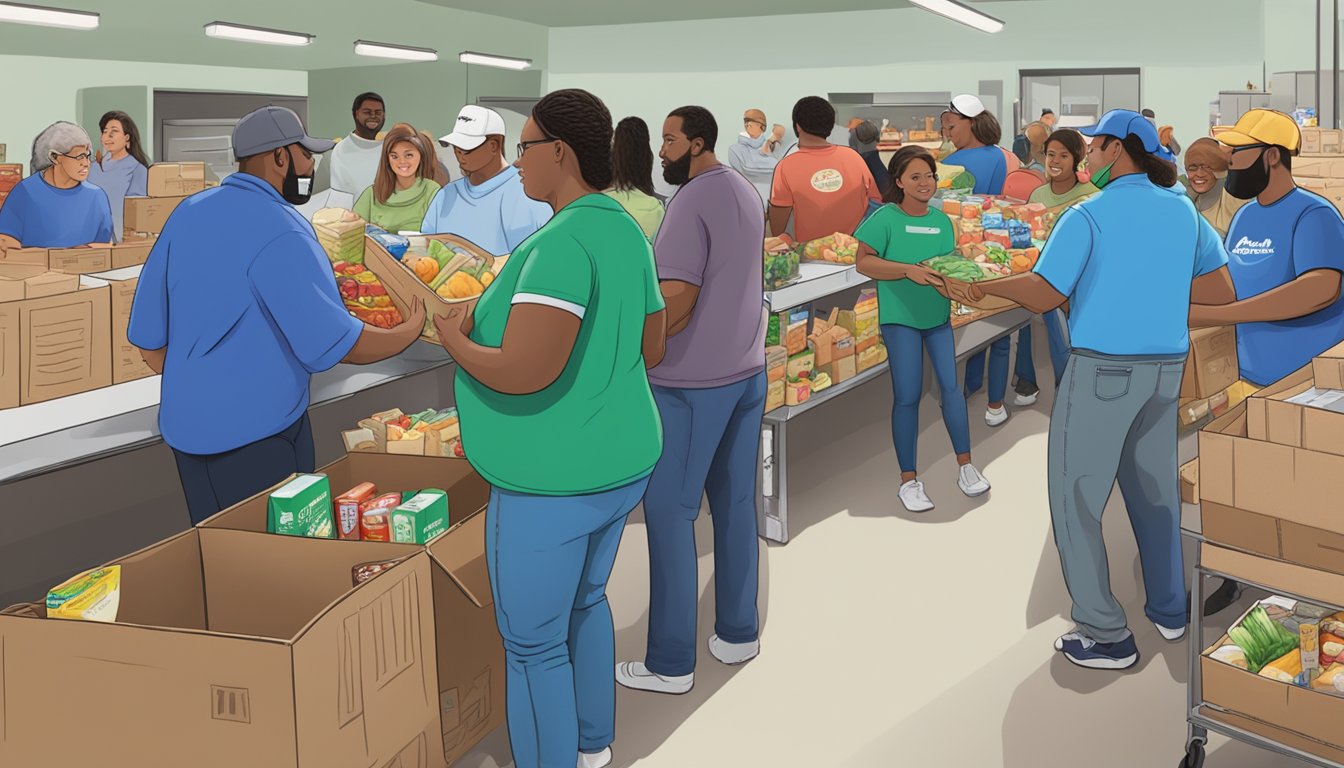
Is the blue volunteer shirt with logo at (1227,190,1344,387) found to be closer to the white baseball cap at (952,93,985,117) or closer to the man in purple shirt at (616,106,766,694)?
the man in purple shirt at (616,106,766,694)

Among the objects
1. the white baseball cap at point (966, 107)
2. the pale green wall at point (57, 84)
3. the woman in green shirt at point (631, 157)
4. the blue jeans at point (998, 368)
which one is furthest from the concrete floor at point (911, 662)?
the pale green wall at point (57, 84)

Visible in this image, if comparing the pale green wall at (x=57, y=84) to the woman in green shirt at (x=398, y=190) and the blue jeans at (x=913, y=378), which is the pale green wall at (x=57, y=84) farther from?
the blue jeans at (x=913, y=378)

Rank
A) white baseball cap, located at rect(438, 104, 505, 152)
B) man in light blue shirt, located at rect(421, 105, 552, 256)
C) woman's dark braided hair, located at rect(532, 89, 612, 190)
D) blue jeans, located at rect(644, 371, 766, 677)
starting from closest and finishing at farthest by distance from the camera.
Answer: woman's dark braided hair, located at rect(532, 89, 612, 190)
blue jeans, located at rect(644, 371, 766, 677)
white baseball cap, located at rect(438, 104, 505, 152)
man in light blue shirt, located at rect(421, 105, 552, 256)

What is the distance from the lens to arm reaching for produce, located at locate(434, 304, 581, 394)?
238cm

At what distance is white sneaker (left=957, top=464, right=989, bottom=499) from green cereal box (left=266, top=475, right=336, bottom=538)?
343cm

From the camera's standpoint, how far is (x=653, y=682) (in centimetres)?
364

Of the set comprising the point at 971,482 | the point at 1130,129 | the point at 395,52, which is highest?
the point at 395,52

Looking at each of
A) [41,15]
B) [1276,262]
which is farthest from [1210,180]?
[41,15]

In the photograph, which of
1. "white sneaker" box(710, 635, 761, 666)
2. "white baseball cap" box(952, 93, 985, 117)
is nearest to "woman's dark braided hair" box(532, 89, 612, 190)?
"white sneaker" box(710, 635, 761, 666)

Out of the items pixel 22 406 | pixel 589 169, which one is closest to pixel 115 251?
pixel 22 406

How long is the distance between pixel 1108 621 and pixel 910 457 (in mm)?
1738

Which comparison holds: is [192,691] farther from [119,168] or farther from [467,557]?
[119,168]

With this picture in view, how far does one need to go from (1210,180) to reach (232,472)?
5.22 metres

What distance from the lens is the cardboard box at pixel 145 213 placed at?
670 cm
